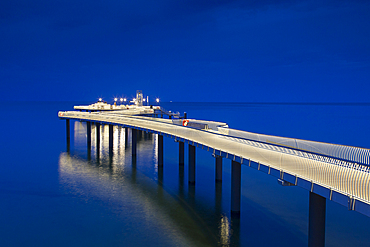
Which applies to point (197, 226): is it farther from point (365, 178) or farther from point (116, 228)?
point (365, 178)

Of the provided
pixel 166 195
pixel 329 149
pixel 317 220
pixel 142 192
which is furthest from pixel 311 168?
pixel 142 192

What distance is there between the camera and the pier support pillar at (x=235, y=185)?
617 inches

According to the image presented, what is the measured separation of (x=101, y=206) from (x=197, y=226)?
6.34 m

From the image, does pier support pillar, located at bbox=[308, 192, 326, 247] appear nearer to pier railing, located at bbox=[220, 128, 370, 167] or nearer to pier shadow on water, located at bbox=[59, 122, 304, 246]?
pier railing, located at bbox=[220, 128, 370, 167]

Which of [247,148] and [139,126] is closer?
[247,148]

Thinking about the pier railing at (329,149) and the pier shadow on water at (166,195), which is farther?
the pier shadow on water at (166,195)

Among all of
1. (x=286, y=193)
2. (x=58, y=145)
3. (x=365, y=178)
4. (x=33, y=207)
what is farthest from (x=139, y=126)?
(x=365, y=178)

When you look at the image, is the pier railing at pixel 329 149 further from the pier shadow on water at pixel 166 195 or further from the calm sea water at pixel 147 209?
the pier shadow on water at pixel 166 195

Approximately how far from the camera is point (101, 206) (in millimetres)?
17844

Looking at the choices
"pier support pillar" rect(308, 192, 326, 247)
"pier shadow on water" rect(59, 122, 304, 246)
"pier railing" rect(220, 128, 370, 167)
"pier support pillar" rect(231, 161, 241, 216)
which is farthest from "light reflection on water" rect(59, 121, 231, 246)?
"pier railing" rect(220, 128, 370, 167)

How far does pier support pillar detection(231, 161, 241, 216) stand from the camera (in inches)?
617

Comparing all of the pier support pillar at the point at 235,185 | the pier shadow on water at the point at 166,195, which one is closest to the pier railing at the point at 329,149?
the pier support pillar at the point at 235,185

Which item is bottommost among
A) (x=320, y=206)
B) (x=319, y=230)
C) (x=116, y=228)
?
(x=116, y=228)

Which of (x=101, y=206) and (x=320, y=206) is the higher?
(x=320, y=206)
